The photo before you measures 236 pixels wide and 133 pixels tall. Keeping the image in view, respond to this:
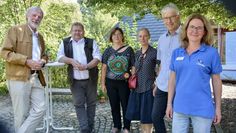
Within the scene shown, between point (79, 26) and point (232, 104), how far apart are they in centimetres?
528

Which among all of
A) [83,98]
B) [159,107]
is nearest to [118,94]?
[83,98]

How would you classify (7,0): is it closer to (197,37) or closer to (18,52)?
(18,52)

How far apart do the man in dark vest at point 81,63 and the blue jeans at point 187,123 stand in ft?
7.57

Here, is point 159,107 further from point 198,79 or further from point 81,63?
point 81,63

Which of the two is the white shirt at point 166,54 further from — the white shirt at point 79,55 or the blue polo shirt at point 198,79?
the white shirt at point 79,55

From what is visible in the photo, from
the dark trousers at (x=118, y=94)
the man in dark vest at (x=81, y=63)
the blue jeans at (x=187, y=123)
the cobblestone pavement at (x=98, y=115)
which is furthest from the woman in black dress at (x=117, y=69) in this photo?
the blue jeans at (x=187, y=123)

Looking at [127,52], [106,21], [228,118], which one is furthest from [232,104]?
[106,21]

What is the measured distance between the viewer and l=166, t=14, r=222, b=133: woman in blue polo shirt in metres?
3.12

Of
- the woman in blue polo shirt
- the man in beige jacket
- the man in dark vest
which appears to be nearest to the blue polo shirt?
the woman in blue polo shirt

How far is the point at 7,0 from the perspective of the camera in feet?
38.4

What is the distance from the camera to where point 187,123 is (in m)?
3.28

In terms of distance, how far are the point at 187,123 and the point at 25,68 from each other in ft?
7.25

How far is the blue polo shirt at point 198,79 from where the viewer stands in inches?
123

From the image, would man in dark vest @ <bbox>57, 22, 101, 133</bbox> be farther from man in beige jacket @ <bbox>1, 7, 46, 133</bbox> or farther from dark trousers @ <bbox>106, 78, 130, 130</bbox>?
man in beige jacket @ <bbox>1, 7, 46, 133</bbox>
